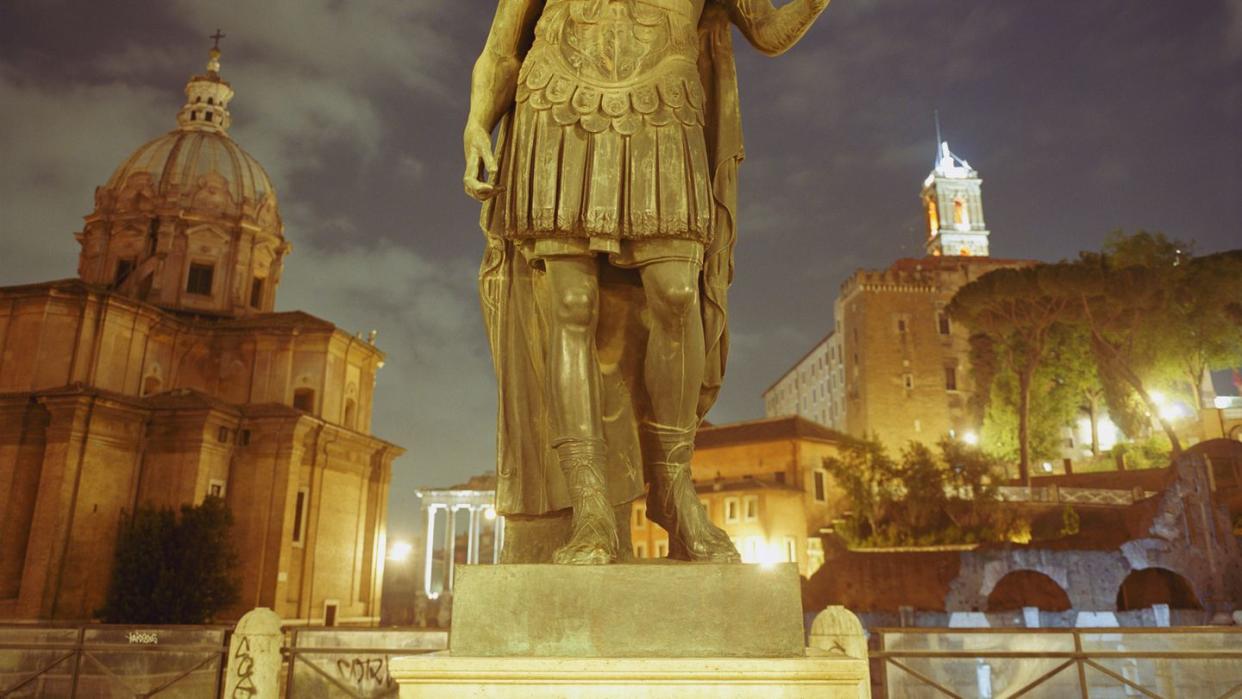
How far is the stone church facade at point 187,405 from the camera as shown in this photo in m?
28.9

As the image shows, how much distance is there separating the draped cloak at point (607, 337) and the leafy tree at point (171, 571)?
2828 cm

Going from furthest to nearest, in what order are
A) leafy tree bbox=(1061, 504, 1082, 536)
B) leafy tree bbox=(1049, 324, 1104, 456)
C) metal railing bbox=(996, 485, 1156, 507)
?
leafy tree bbox=(1049, 324, 1104, 456) < metal railing bbox=(996, 485, 1156, 507) < leafy tree bbox=(1061, 504, 1082, 536)

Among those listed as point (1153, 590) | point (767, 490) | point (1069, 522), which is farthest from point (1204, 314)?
point (767, 490)

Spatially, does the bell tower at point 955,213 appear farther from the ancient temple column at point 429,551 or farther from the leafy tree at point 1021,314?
the ancient temple column at point 429,551

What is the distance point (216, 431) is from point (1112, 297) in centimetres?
3774

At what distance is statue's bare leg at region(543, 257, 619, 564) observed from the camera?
3.13 meters

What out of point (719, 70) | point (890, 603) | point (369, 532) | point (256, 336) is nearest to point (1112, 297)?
point (890, 603)

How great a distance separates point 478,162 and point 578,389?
1033 millimetres

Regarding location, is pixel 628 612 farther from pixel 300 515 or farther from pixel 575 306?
pixel 300 515

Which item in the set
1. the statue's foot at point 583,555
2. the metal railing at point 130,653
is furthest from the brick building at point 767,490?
the statue's foot at point 583,555

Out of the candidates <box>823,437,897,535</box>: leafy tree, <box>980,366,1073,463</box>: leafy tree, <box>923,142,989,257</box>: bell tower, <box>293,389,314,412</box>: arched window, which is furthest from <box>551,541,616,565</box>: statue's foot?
<box>923,142,989,257</box>: bell tower

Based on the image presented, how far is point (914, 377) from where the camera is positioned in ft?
189

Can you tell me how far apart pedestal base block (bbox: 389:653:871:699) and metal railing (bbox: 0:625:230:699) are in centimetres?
618

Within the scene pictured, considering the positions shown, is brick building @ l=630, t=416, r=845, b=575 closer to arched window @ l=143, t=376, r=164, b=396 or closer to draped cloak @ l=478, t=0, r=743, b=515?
arched window @ l=143, t=376, r=164, b=396
